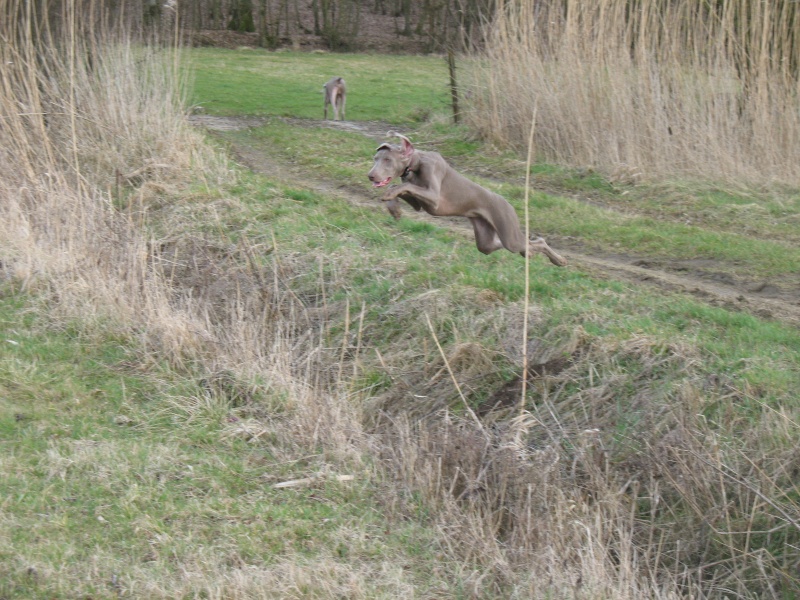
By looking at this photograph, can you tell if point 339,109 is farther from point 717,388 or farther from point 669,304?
point 717,388

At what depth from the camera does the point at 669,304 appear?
289 inches

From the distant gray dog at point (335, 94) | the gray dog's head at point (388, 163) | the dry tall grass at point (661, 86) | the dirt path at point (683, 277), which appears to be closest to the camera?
the gray dog's head at point (388, 163)

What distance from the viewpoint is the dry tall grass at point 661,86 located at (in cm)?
1185

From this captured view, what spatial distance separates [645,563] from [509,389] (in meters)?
1.69

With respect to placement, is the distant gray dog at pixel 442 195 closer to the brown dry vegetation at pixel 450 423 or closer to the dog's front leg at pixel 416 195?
the dog's front leg at pixel 416 195

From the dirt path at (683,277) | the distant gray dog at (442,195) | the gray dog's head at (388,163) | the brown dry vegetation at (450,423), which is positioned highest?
the gray dog's head at (388,163)

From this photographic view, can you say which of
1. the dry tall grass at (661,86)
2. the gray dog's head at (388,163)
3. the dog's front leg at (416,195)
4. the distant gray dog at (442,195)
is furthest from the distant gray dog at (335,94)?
the gray dog's head at (388,163)

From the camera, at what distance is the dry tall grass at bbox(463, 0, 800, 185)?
11.9 metres

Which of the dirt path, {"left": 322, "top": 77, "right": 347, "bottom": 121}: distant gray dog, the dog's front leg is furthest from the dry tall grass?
the dog's front leg

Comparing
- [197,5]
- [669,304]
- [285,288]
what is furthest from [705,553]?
[197,5]

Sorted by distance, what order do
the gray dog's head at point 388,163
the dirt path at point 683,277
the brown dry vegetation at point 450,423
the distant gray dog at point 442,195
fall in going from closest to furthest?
the brown dry vegetation at point 450,423, the gray dog's head at point 388,163, the distant gray dog at point 442,195, the dirt path at point 683,277

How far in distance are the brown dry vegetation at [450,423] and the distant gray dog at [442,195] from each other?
528 millimetres

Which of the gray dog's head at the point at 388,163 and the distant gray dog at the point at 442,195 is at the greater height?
the gray dog's head at the point at 388,163

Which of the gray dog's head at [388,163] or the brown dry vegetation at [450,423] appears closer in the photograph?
the brown dry vegetation at [450,423]
